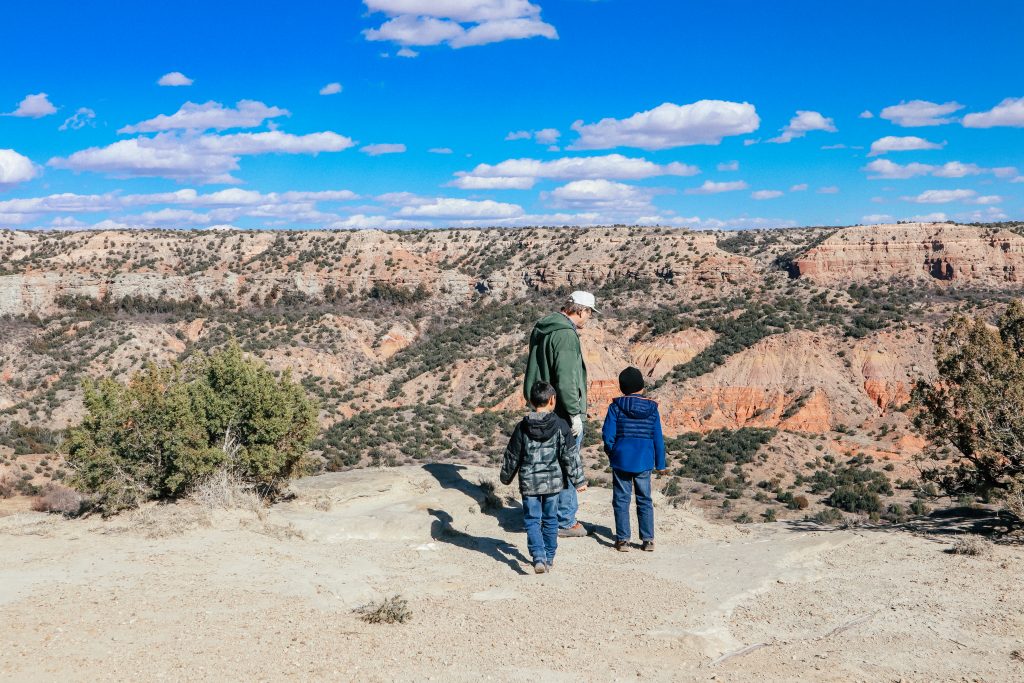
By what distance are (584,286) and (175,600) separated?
4830cm

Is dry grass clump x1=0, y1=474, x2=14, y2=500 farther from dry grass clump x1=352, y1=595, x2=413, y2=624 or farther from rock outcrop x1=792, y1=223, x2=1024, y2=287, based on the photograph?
rock outcrop x1=792, y1=223, x2=1024, y2=287

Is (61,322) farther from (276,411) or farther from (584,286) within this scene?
(276,411)

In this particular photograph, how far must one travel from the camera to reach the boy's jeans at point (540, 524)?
24.4 feet

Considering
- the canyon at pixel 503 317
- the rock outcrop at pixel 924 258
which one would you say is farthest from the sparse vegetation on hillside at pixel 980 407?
the rock outcrop at pixel 924 258

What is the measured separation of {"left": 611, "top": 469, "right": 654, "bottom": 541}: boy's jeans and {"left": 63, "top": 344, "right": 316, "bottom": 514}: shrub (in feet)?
20.6

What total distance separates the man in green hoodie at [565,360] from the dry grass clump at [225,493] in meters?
4.48

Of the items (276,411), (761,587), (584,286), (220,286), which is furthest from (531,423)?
(220,286)

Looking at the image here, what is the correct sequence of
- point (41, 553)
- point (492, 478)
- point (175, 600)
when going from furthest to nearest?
point (492, 478) → point (41, 553) → point (175, 600)

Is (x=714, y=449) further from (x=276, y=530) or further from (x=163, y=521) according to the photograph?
(x=163, y=521)

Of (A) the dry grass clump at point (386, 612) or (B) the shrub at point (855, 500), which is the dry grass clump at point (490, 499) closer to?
(A) the dry grass clump at point (386, 612)

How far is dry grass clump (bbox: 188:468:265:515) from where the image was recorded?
963 centimetres

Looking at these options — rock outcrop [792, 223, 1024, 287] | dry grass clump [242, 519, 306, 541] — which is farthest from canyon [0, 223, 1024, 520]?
dry grass clump [242, 519, 306, 541]

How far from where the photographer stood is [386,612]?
6223 mm

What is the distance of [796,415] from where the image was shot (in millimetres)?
34344
